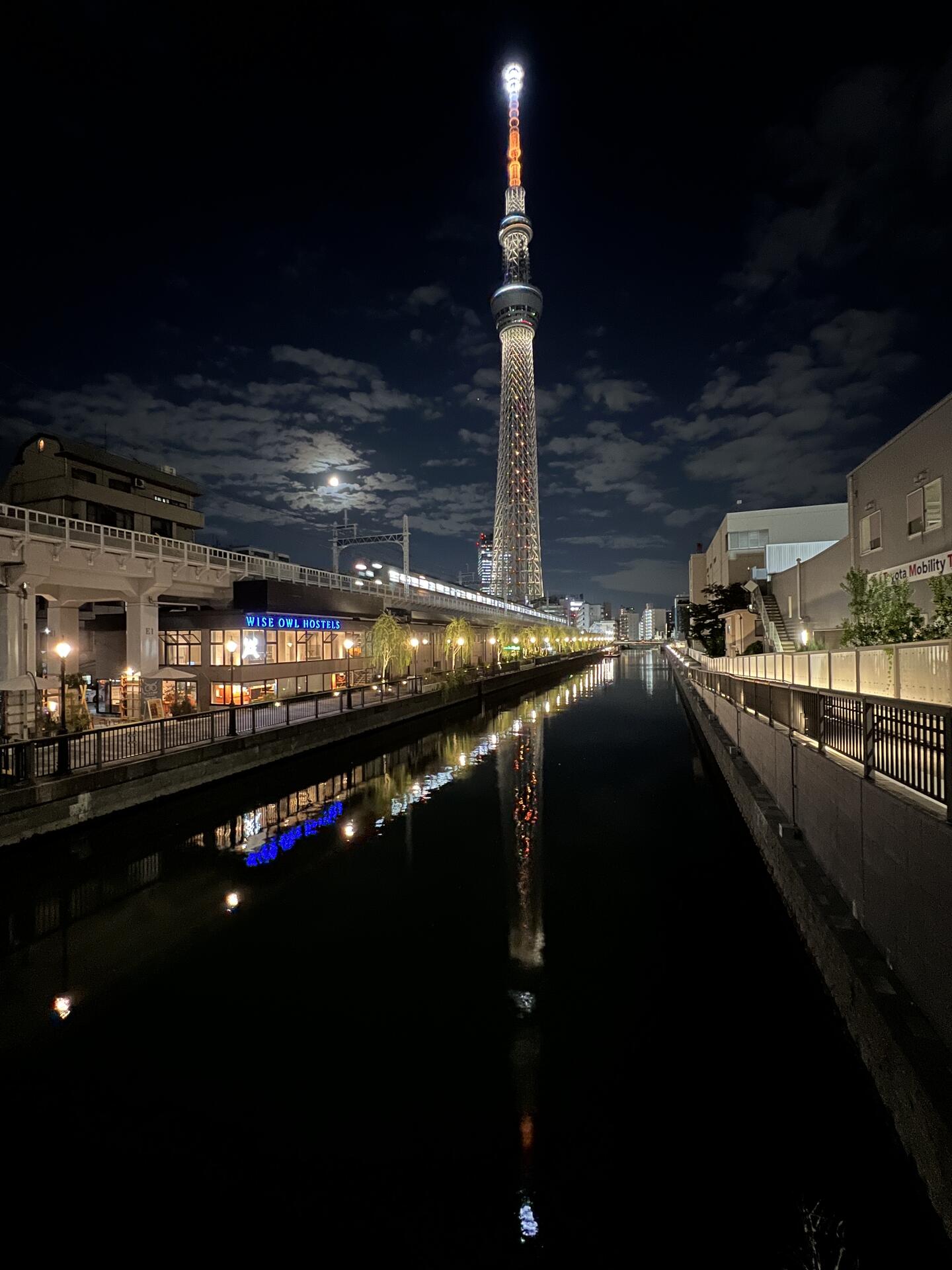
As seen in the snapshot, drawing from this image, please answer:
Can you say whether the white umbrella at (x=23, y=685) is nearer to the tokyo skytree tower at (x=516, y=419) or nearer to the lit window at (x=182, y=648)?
the lit window at (x=182, y=648)

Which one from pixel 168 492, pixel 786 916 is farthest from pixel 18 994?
pixel 168 492

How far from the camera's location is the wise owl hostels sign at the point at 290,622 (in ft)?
89.3

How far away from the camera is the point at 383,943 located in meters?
7.90

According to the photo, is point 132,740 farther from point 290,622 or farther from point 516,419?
point 516,419

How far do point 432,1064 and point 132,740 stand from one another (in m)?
11.1

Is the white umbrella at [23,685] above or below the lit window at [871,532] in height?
below

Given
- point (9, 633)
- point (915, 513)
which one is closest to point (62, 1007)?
point (9, 633)

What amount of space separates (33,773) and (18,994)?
5132 millimetres

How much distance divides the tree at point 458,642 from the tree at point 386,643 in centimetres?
796

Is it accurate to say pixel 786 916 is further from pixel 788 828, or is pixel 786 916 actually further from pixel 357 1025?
pixel 357 1025

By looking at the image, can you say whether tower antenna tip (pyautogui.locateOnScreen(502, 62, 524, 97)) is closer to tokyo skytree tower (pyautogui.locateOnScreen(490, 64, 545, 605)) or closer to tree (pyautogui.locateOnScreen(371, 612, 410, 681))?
tokyo skytree tower (pyautogui.locateOnScreen(490, 64, 545, 605))

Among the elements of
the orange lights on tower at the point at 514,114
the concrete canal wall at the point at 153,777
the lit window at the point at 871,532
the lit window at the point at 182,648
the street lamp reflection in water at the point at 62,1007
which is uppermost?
the orange lights on tower at the point at 514,114

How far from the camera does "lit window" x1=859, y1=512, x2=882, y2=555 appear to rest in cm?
2122

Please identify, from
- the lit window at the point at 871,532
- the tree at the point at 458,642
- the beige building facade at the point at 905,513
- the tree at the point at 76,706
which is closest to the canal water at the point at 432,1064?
the tree at the point at 76,706
